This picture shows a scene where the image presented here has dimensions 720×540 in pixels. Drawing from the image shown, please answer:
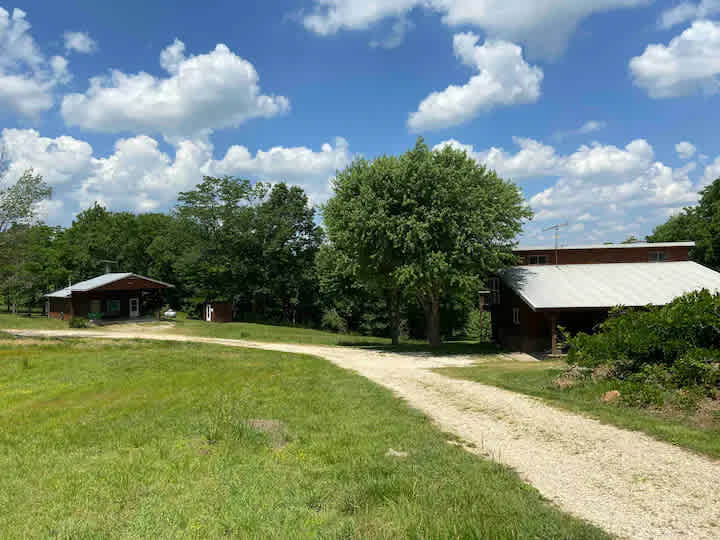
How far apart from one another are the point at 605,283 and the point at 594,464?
25239 millimetres

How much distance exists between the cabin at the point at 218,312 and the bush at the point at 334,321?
39.7 feet

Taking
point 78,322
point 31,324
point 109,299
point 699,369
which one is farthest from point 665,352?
point 31,324

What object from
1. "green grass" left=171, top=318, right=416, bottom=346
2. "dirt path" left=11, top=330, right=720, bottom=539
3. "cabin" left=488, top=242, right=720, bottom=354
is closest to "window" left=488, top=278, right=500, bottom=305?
"cabin" left=488, top=242, right=720, bottom=354

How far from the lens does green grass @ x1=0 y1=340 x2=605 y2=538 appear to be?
5352 mm

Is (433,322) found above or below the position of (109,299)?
below

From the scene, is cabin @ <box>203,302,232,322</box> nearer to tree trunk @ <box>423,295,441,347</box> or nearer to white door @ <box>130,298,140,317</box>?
white door @ <box>130,298,140,317</box>

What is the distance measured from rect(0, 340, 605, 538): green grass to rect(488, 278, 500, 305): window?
76.5 ft

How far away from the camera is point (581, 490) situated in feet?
21.0

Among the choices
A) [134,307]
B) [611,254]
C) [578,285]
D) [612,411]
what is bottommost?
[612,411]

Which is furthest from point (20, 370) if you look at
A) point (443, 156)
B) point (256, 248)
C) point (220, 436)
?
point (256, 248)

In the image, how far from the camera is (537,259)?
119 feet

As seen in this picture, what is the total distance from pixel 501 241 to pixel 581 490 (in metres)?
24.3

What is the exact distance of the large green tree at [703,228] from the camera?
51.0m

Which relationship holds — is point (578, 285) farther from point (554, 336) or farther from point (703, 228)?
point (703, 228)
